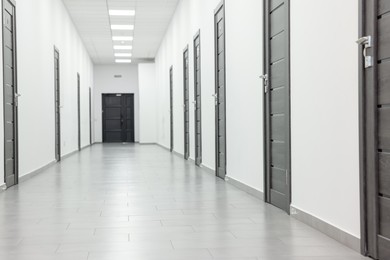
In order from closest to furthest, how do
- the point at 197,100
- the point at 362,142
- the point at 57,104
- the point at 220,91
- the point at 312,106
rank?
the point at 362,142 → the point at 312,106 → the point at 220,91 → the point at 197,100 → the point at 57,104

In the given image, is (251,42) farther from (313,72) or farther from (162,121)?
(162,121)

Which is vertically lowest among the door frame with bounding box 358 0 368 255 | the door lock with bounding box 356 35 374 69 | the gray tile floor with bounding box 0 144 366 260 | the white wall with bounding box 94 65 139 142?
the gray tile floor with bounding box 0 144 366 260

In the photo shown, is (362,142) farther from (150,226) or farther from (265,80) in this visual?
(265,80)

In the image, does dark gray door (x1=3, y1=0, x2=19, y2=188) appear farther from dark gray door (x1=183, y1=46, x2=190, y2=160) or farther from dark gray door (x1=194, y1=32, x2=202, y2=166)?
dark gray door (x1=183, y1=46, x2=190, y2=160)

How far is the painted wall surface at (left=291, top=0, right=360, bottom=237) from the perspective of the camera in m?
3.23

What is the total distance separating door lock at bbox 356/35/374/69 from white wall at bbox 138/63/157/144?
65.1 feet

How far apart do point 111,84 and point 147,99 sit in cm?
313

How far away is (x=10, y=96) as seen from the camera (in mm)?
7086

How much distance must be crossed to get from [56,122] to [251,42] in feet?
23.0

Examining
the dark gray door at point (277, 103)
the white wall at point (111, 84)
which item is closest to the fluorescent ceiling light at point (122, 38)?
the white wall at point (111, 84)

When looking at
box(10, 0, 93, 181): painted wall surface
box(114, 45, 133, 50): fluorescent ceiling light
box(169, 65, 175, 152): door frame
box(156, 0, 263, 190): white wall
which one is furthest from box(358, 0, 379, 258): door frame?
box(114, 45, 133, 50): fluorescent ceiling light

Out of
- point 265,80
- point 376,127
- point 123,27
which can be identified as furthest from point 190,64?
point 376,127

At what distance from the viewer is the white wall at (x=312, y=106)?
3275 mm

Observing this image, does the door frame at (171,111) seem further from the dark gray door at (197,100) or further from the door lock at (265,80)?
the door lock at (265,80)
